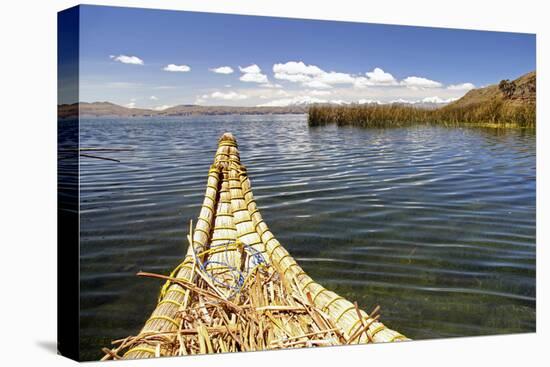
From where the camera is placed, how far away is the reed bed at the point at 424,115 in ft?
18.5

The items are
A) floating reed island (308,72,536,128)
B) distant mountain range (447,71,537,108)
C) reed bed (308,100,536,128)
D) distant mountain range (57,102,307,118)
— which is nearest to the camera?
distant mountain range (57,102,307,118)

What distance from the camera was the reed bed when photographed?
18.5 feet

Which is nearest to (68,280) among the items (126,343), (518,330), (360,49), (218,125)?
(126,343)

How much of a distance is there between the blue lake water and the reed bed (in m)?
0.07

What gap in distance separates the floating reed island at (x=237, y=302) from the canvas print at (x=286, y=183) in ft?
0.04

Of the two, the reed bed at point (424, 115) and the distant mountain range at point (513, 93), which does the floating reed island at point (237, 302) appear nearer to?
the reed bed at point (424, 115)

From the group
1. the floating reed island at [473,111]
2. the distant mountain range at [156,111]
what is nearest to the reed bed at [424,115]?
the floating reed island at [473,111]

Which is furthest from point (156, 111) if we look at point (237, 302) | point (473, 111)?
point (473, 111)

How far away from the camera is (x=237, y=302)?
5.04 metres

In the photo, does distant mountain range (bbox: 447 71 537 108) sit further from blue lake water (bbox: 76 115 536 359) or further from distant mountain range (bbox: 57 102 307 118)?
distant mountain range (bbox: 57 102 307 118)

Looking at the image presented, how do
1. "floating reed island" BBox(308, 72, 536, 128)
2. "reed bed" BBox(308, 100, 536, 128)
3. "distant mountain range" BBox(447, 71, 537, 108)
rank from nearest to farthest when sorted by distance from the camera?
"reed bed" BBox(308, 100, 536, 128) < "floating reed island" BBox(308, 72, 536, 128) < "distant mountain range" BBox(447, 71, 537, 108)

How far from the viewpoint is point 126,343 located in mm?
4691

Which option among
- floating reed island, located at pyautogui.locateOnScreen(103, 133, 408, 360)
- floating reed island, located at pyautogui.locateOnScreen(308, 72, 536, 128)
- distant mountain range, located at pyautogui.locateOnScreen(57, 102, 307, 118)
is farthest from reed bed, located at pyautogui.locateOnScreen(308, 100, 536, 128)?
floating reed island, located at pyautogui.locateOnScreen(103, 133, 408, 360)

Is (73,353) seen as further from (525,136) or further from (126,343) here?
(525,136)
